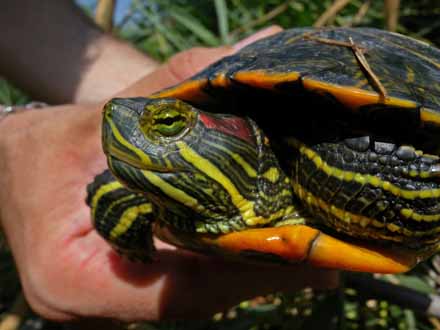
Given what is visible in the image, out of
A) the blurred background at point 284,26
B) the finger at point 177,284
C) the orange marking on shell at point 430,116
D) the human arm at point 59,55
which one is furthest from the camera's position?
the human arm at point 59,55

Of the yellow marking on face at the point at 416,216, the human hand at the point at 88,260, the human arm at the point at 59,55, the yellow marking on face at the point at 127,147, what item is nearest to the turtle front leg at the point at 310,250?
the yellow marking on face at the point at 416,216

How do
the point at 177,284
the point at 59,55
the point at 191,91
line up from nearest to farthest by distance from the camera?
1. the point at 191,91
2. the point at 177,284
3. the point at 59,55

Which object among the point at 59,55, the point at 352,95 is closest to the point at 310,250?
the point at 352,95

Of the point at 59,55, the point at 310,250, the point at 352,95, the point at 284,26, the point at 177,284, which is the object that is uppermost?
the point at 352,95

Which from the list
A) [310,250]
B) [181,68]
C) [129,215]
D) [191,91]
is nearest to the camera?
[310,250]

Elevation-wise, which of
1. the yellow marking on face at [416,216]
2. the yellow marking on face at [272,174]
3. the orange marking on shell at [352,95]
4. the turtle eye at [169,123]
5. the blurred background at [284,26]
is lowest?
the blurred background at [284,26]

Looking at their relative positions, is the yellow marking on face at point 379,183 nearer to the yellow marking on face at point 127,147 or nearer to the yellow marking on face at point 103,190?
the yellow marking on face at point 127,147

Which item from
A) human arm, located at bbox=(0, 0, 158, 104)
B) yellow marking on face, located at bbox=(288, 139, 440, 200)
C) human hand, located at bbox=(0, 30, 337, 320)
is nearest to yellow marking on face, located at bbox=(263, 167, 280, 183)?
yellow marking on face, located at bbox=(288, 139, 440, 200)

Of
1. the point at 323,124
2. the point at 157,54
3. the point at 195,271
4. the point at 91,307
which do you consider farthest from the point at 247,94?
the point at 157,54

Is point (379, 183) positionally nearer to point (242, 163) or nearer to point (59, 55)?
point (242, 163)
